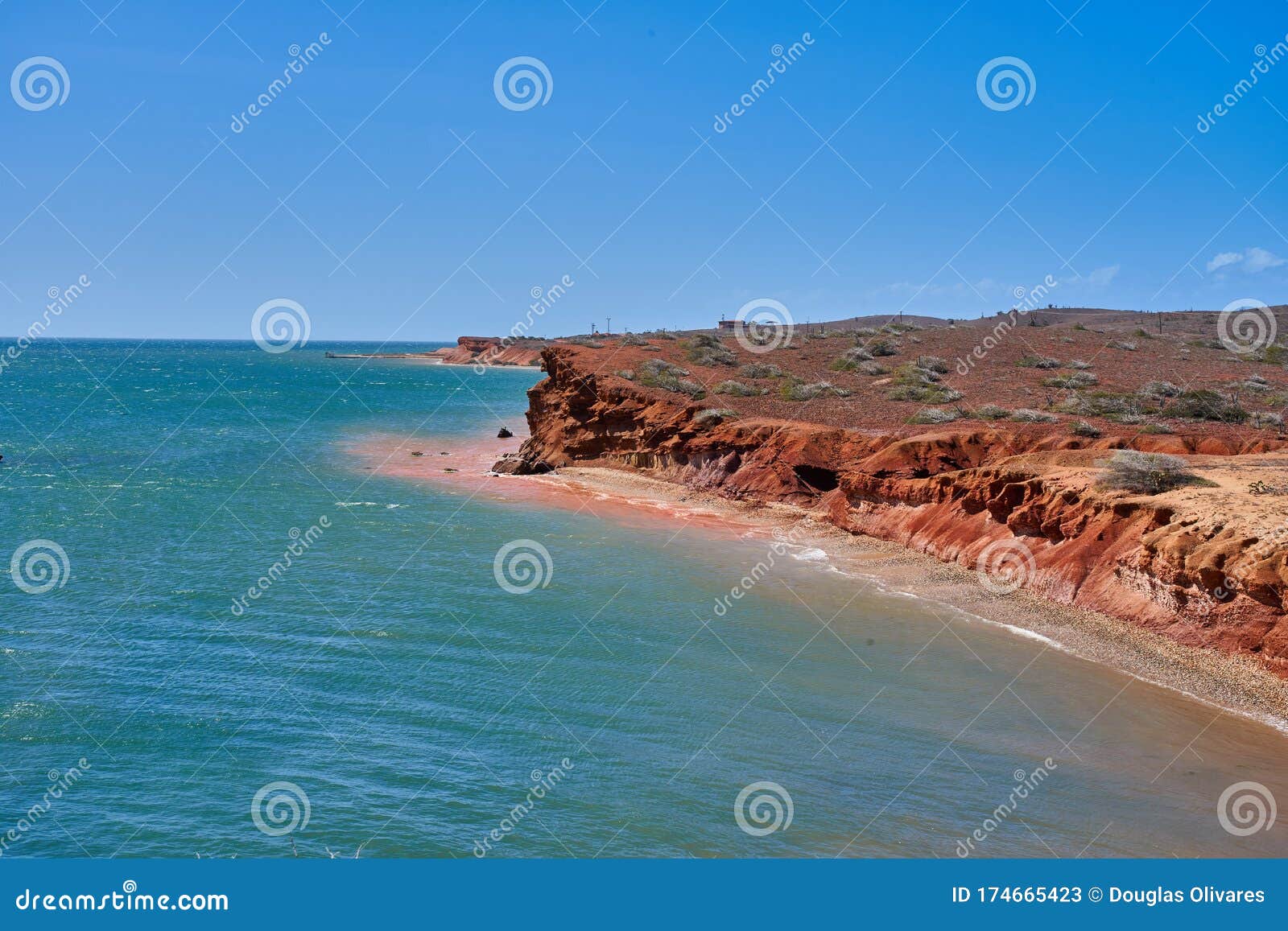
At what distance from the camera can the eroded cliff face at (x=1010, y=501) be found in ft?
49.0

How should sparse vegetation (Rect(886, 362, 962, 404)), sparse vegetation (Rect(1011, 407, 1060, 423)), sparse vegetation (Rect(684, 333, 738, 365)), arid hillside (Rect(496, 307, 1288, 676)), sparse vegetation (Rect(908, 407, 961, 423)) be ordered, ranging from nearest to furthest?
arid hillside (Rect(496, 307, 1288, 676)) < sparse vegetation (Rect(1011, 407, 1060, 423)) < sparse vegetation (Rect(908, 407, 961, 423)) < sparse vegetation (Rect(886, 362, 962, 404)) < sparse vegetation (Rect(684, 333, 738, 365))

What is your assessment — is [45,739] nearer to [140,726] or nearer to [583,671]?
[140,726]

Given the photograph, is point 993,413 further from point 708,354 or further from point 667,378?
point 708,354

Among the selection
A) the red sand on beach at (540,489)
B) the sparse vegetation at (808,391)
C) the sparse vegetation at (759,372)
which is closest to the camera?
the red sand on beach at (540,489)

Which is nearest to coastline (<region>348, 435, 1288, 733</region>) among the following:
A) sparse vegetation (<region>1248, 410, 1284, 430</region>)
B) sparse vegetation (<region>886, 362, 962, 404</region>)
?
sparse vegetation (<region>886, 362, 962, 404</region>)

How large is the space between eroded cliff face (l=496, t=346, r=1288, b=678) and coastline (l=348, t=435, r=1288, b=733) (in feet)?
1.18

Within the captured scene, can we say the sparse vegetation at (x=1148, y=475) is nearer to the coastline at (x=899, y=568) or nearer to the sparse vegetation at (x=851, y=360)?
the coastline at (x=899, y=568)

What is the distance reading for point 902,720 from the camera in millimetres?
13156

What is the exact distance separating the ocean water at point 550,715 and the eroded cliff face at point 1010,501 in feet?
7.36

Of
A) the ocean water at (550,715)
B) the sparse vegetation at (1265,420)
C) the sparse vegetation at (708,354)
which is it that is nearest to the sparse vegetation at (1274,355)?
the sparse vegetation at (1265,420)

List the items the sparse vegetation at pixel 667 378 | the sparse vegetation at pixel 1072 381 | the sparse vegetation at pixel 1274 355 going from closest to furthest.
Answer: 1. the sparse vegetation at pixel 1072 381
2. the sparse vegetation at pixel 667 378
3. the sparse vegetation at pixel 1274 355

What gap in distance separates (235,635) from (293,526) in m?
9.46

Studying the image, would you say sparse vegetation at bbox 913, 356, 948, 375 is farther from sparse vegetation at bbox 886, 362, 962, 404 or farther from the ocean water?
the ocean water

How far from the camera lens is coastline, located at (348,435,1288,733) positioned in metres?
14.1
